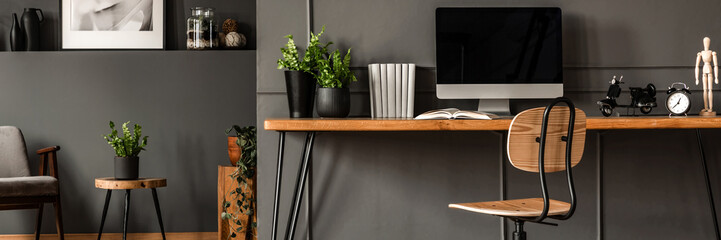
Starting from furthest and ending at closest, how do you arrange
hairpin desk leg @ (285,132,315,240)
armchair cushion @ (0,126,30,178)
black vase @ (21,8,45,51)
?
1. black vase @ (21,8,45,51)
2. armchair cushion @ (0,126,30,178)
3. hairpin desk leg @ (285,132,315,240)

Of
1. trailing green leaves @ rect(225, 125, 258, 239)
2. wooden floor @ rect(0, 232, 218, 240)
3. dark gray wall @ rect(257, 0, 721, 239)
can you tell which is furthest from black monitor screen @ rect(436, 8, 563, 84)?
wooden floor @ rect(0, 232, 218, 240)

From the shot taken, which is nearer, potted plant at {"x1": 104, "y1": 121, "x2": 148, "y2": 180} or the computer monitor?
the computer monitor

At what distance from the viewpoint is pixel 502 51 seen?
10.1 feet

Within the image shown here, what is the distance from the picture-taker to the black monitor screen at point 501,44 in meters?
3.06

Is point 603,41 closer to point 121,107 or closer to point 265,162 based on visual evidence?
point 265,162

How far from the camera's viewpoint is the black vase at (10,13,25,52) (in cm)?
455

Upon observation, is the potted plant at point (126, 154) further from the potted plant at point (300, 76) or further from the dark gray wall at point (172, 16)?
the potted plant at point (300, 76)

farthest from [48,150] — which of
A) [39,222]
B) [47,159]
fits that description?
[39,222]

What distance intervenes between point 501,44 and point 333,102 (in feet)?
2.66

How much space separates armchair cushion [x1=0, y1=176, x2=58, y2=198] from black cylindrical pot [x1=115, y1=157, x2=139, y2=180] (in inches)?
13.8

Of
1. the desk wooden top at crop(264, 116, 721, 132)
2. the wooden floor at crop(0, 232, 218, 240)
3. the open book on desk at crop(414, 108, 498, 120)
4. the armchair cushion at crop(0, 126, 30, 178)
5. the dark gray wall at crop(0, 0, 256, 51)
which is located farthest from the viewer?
the dark gray wall at crop(0, 0, 256, 51)

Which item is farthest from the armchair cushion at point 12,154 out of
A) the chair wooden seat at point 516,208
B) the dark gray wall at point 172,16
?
the chair wooden seat at point 516,208

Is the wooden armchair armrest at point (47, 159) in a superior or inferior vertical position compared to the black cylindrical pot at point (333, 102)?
inferior

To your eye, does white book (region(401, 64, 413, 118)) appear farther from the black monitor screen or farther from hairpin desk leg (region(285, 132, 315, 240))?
hairpin desk leg (region(285, 132, 315, 240))
